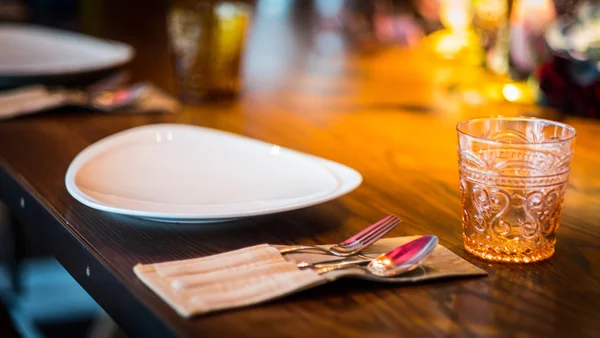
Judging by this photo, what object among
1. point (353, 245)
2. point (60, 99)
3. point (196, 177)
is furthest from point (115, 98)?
point (353, 245)

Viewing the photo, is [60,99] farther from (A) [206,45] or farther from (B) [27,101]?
(A) [206,45]

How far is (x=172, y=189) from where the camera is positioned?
0.77m

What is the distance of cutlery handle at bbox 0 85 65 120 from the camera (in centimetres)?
113

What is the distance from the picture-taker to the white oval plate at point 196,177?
67 centimetres

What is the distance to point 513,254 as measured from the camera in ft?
2.03

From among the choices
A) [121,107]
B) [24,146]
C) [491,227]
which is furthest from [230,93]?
[491,227]

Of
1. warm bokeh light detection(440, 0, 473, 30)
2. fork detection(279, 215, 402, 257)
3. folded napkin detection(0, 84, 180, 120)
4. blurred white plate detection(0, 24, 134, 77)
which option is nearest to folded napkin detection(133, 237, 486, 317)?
fork detection(279, 215, 402, 257)

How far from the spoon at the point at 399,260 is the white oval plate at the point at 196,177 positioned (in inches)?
4.1

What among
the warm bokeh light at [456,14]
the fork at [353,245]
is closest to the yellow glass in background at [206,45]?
the warm bokeh light at [456,14]

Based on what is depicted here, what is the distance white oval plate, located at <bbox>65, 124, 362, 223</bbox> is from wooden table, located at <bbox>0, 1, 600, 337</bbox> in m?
0.02

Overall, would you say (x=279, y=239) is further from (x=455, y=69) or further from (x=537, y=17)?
(x=455, y=69)

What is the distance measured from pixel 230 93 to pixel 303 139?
0.31m

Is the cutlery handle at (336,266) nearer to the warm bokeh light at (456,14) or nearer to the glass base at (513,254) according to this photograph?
the glass base at (513,254)

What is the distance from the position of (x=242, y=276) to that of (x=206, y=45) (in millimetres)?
813
